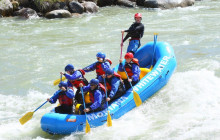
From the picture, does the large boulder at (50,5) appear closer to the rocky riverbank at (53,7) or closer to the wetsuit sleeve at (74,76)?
the rocky riverbank at (53,7)

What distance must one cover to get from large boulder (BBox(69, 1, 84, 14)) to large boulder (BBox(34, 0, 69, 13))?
0.87ft

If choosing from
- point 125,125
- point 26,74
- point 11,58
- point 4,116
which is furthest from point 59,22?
point 125,125

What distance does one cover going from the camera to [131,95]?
6.55 m

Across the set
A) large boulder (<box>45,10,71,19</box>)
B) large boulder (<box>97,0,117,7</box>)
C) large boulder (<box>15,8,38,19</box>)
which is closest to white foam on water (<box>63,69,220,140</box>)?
large boulder (<box>45,10,71,19</box>)

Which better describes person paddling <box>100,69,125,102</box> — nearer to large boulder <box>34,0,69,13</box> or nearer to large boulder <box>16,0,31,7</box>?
large boulder <box>34,0,69,13</box>

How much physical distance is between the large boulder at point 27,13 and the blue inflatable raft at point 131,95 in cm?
960

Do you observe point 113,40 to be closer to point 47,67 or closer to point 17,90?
point 47,67

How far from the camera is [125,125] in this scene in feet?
20.3

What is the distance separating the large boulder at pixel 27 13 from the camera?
650 inches

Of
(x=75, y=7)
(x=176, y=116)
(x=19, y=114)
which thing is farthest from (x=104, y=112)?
(x=75, y=7)

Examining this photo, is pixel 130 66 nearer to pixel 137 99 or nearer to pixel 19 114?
pixel 137 99

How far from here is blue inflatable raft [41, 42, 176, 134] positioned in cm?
573

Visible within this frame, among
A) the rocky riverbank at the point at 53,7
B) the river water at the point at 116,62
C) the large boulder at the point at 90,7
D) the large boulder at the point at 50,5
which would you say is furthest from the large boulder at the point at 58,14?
the large boulder at the point at 90,7

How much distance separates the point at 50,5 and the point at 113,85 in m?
11.3
